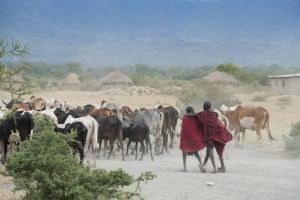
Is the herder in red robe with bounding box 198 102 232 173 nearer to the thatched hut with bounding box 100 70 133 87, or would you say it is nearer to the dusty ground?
the dusty ground

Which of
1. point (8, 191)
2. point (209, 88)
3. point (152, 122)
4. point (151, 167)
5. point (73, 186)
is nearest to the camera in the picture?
point (73, 186)

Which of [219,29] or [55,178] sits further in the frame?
[219,29]

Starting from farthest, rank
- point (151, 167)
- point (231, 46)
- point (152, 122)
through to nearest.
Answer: point (231, 46) < point (152, 122) < point (151, 167)

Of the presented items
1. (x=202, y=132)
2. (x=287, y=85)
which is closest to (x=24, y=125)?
(x=202, y=132)

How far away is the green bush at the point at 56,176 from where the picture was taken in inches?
362

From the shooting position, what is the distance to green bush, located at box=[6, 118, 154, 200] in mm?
9195

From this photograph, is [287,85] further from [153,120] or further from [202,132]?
[202,132]

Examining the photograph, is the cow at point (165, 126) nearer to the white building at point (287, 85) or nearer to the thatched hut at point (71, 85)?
the white building at point (287, 85)

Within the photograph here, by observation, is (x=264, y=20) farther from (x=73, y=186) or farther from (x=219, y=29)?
(x=73, y=186)

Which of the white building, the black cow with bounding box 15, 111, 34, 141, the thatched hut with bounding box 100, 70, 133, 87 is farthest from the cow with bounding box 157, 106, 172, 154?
the thatched hut with bounding box 100, 70, 133, 87

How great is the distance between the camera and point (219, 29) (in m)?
188

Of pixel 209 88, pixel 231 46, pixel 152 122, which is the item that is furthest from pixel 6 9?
pixel 152 122

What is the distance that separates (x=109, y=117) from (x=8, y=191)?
22.6ft

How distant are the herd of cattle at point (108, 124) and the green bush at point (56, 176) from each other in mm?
2181
